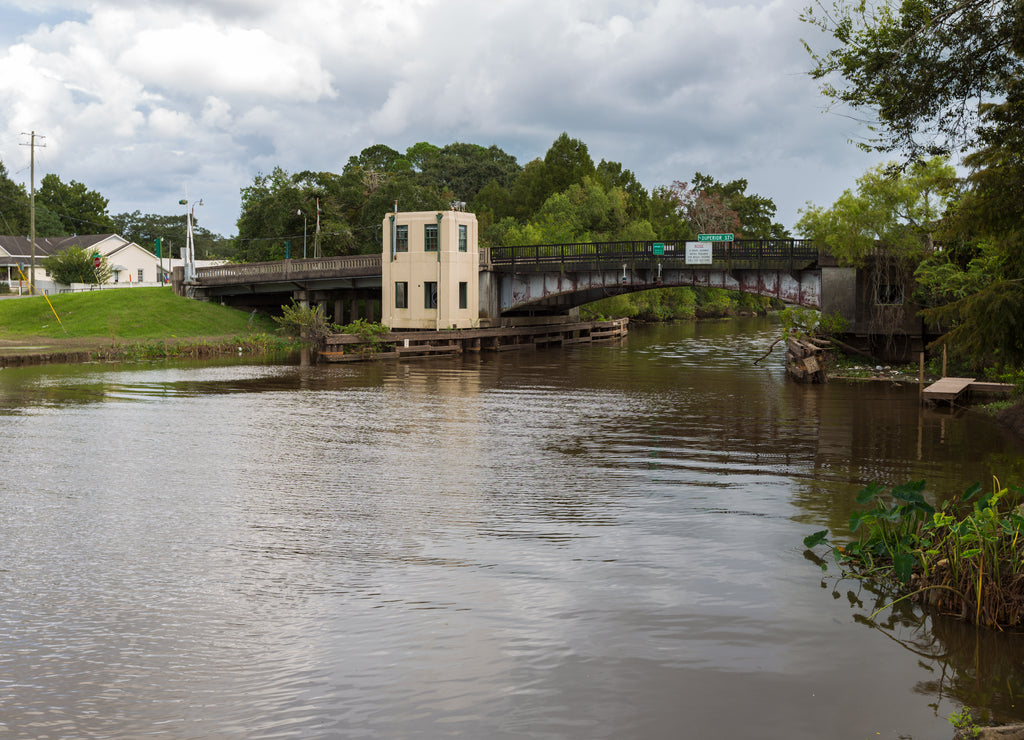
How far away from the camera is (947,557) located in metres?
9.31

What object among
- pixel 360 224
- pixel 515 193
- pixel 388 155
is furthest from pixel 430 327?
pixel 388 155

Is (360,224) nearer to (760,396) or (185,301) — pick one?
(185,301)

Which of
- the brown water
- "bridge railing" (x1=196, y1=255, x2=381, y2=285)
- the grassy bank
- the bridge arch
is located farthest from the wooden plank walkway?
"bridge railing" (x1=196, y1=255, x2=381, y2=285)

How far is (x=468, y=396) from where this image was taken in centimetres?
2977

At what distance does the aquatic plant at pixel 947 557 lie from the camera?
8.76 meters

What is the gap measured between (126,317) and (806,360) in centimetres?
4141

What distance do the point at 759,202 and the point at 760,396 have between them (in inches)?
3982

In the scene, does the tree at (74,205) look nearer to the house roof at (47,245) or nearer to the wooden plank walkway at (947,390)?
the house roof at (47,245)

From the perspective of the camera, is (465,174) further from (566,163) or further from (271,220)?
(271,220)

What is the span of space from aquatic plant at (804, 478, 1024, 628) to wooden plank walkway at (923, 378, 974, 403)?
17056 millimetres

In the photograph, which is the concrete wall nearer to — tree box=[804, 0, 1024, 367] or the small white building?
the small white building

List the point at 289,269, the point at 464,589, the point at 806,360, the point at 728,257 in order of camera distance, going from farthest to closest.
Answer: the point at 289,269, the point at 728,257, the point at 806,360, the point at 464,589

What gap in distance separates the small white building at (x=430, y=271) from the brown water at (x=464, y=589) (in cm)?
3170

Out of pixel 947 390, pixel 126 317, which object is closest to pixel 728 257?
pixel 947 390
